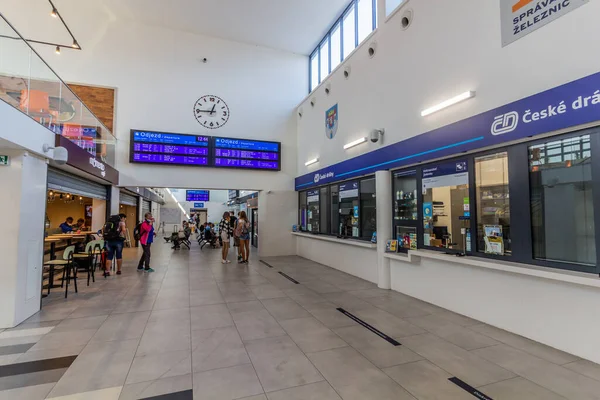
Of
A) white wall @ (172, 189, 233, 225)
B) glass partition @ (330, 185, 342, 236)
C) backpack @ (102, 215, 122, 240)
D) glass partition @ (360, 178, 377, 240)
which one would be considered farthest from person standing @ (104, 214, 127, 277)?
white wall @ (172, 189, 233, 225)

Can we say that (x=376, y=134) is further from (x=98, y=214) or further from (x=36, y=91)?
(x=98, y=214)

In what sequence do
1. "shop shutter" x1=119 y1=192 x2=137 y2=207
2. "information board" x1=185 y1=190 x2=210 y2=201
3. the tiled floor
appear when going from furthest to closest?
"information board" x1=185 y1=190 x2=210 y2=201 < "shop shutter" x1=119 y1=192 x2=137 y2=207 < the tiled floor

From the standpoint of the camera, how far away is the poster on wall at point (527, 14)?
122 inches

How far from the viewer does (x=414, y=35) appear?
507cm

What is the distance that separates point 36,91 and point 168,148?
461 centimetres

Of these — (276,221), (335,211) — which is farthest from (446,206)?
(276,221)

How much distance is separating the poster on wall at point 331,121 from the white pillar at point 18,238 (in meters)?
6.28

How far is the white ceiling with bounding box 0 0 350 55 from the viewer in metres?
8.39

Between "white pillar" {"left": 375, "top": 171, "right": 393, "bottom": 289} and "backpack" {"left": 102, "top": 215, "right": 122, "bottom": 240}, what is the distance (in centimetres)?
624

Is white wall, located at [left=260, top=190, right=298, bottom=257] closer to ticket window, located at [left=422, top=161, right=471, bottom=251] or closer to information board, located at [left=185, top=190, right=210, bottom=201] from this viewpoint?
ticket window, located at [left=422, top=161, right=471, bottom=251]

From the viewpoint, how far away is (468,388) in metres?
2.36

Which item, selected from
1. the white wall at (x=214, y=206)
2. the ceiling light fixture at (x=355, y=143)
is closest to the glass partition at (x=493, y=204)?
the ceiling light fixture at (x=355, y=143)

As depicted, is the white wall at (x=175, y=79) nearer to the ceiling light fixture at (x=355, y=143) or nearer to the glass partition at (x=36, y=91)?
the glass partition at (x=36, y=91)

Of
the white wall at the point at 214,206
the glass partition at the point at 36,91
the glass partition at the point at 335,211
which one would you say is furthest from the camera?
the white wall at the point at 214,206
